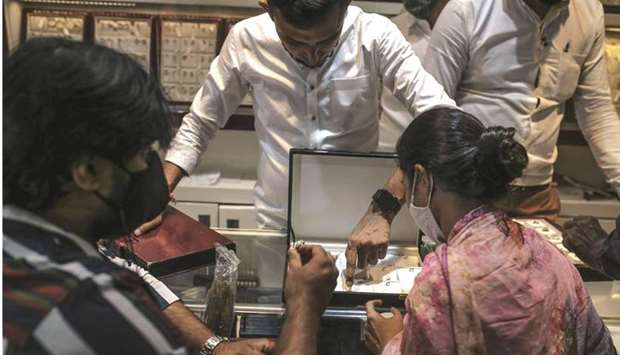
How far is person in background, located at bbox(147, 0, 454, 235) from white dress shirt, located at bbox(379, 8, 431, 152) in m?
0.59

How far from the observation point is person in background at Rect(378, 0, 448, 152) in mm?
2295

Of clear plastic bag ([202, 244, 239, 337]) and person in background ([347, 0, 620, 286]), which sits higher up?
person in background ([347, 0, 620, 286])

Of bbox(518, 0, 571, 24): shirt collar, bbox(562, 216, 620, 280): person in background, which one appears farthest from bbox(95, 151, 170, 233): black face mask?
bbox(518, 0, 571, 24): shirt collar

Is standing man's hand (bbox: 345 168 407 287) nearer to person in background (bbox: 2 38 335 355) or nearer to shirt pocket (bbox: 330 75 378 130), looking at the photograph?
shirt pocket (bbox: 330 75 378 130)

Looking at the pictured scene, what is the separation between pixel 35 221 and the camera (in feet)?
2.26

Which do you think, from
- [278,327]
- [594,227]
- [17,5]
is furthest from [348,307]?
[17,5]

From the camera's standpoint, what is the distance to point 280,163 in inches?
70.1

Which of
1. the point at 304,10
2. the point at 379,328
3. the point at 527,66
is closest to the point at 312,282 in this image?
the point at 379,328

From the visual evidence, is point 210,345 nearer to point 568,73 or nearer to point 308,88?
point 308,88

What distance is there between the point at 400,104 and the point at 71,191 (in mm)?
1733

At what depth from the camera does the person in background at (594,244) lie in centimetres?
134

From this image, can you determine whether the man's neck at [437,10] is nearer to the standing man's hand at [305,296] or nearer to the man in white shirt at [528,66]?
the man in white shirt at [528,66]

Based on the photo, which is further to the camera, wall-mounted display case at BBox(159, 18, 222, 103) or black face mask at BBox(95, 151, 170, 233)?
wall-mounted display case at BBox(159, 18, 222, 103)

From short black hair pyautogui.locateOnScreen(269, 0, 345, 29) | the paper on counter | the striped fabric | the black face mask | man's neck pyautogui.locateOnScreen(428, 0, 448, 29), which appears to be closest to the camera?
the striped fabric
